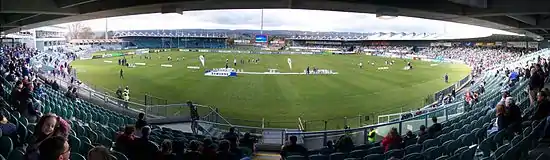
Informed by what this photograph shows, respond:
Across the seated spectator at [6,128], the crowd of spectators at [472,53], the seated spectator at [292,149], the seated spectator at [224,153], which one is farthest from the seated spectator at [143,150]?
the crowd of spectators at [472,53]

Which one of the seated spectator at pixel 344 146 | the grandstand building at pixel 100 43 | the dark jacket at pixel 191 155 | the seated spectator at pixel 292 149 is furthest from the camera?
the grandstand building at pixel 100 43

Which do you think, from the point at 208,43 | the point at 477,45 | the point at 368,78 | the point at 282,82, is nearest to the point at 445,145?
the point at 282,82

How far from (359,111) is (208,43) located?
119 meters

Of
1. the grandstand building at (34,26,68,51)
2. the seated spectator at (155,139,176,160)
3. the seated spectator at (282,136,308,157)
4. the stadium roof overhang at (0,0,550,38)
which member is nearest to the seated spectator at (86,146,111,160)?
the seated spectator at (155,139,176,160)

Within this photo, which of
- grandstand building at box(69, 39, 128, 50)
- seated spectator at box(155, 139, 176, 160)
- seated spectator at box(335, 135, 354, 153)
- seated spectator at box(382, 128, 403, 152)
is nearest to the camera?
seated spectator at box(155, 139, 176, 160)

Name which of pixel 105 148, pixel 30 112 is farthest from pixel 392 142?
pixel 30 112

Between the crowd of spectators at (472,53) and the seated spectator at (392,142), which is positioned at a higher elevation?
the crowd of spectators at (472,53)

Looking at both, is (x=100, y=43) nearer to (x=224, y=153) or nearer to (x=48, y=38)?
(x=48, y=38)

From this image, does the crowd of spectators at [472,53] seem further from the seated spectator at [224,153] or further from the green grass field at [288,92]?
the seated spectator at [224,153]

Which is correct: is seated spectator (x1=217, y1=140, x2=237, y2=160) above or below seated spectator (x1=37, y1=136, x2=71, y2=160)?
below

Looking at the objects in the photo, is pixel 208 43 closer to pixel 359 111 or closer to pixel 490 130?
pixel 359 111

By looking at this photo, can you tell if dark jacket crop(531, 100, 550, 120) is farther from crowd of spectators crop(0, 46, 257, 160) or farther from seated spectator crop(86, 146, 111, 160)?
seated spectator crop(86, 146, 111, 160)

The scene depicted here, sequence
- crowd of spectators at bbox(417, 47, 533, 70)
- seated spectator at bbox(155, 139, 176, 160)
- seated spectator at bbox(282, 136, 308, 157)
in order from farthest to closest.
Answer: crowd of spectators at bbox(417, 47, 533, 70) → seated spectator at bbox(282, 136, 308, 157) → seated spectator at bbox(155, 139, 176, 160)

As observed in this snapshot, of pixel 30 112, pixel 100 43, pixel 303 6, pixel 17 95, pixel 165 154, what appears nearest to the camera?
pixel 165 154
